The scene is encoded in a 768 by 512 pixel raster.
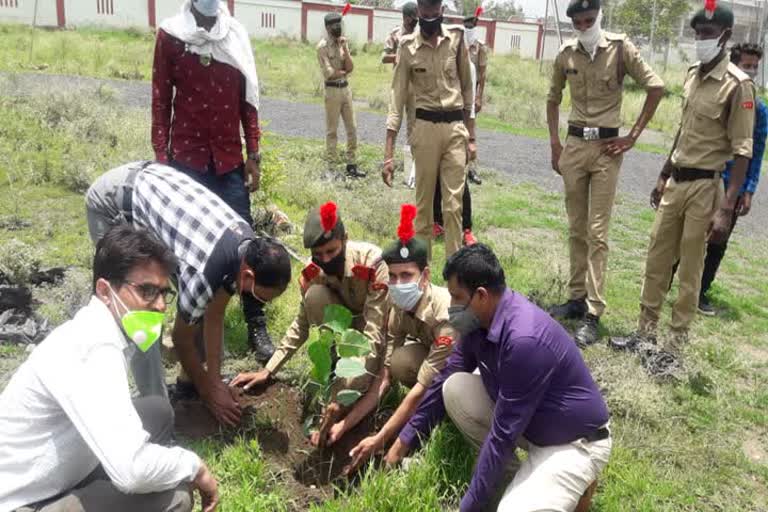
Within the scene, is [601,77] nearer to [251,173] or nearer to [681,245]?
[681,245]

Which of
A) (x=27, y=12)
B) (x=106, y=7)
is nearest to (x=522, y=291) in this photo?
(x=27, y=12)

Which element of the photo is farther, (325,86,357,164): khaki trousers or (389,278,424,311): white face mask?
(325,86,357,164): khaki trousers

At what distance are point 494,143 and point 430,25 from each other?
26.1ft

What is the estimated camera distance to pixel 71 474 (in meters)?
2.08

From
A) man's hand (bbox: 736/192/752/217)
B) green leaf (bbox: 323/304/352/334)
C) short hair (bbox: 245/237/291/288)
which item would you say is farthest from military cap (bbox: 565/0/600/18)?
short hair (bbox: 245/237/291/288)

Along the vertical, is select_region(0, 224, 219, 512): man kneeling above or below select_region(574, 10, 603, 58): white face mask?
below

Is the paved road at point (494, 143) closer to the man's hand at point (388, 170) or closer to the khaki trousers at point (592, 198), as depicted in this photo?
the khaki trousers at point (592, 198)

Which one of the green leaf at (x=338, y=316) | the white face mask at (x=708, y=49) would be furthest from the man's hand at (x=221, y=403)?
the white face mask at (x=708, y=49)

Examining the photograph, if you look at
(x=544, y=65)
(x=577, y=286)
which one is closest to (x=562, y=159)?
(x=577, y=286)

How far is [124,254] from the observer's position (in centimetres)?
208

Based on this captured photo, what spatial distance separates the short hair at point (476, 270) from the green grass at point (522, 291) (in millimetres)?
785

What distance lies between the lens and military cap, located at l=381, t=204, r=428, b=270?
9.98ft

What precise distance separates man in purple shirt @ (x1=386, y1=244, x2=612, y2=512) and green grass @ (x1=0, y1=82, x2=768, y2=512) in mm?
319

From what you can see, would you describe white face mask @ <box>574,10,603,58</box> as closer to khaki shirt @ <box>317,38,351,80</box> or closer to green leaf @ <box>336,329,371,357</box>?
green leaf @ <box>336,329,371,357</box>
